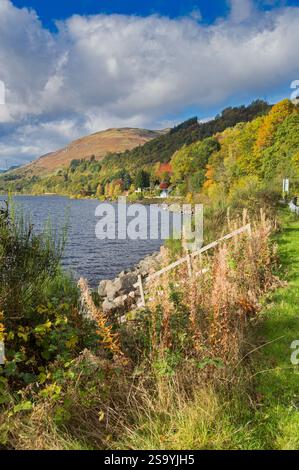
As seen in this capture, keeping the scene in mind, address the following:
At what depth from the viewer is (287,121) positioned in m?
39.1

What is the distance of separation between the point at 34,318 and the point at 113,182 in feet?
387

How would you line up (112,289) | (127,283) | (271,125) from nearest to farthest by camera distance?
1. (112,289)
2. (127,283)
3. (271,125)

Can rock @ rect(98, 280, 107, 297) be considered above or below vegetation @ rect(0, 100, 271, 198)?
below

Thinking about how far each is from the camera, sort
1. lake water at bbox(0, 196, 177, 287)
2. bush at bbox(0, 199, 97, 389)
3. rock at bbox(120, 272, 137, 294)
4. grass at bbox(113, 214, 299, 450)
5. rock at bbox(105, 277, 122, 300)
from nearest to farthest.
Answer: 1. grass at bbox(113, 214, 299, 450)
2. bush at bbox(0, 199, 97, 389)
3. rock at bbox(105, 277, 122, 300)
4. rock at bbox(120, 272, 137, 294)
5. lake water at bbox(0, 196, 177, 287)

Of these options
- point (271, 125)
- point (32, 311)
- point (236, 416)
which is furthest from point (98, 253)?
point (271, 125)

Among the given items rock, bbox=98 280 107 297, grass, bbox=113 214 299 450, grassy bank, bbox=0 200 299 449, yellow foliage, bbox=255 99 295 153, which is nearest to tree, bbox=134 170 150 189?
yellow foliage, bbox=255 99 295 153

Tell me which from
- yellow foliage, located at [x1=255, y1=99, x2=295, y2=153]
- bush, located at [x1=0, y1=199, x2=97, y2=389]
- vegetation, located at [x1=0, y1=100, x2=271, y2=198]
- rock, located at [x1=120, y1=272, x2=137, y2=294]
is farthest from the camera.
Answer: vegetation, located at [x1=0, y1=100, x2=271, y2=198]

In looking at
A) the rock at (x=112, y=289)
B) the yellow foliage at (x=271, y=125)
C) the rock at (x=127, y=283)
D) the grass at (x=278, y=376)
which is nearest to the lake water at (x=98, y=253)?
the rock at (x=112, y=289)

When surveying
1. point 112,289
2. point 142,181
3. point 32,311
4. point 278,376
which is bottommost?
point 112,289

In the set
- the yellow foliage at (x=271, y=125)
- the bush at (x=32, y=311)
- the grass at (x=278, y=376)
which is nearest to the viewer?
the grass at (x=278, y=376)

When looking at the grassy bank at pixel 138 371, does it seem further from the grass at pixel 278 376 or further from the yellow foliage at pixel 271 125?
the yellow foliage at pixel 271 125

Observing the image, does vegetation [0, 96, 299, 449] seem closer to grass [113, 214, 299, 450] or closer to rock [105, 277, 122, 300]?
grass [113, 214, 299, 450]

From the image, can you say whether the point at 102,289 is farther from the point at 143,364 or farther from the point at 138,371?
the point at 138,371
